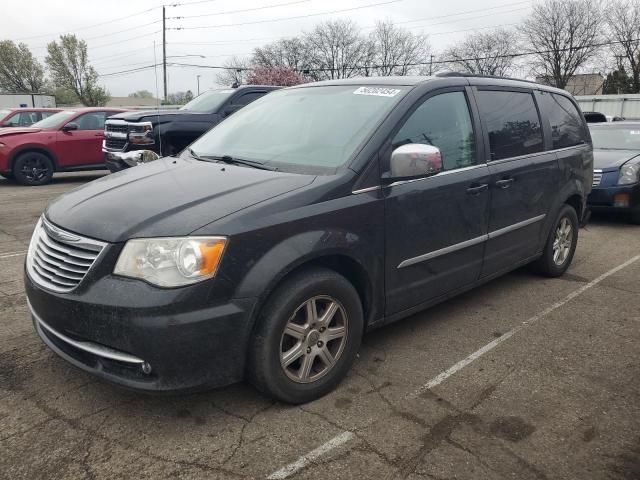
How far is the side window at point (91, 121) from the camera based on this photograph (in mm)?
12084

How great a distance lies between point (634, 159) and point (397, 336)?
19.2ft

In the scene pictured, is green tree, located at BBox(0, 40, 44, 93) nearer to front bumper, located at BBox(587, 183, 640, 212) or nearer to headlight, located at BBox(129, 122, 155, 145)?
headlight, located at BBox(129, 122, 155, 145)

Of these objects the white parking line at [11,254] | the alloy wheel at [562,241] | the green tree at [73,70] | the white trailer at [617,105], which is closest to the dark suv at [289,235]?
the alloy wheel at [562,241]

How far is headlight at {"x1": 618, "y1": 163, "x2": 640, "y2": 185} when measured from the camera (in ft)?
25.2

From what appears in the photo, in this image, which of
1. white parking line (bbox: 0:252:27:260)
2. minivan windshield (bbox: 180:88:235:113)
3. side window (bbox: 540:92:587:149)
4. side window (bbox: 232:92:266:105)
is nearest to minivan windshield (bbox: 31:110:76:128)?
minivan windshield (bbox: 180:88:235:113)

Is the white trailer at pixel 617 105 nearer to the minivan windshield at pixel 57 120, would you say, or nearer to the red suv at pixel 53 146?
the red suv at pixel 53 146

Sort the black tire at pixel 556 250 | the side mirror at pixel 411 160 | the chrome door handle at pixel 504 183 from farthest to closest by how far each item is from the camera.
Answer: the black tire at pixel 556 250 < the chrome door handle at pixel 504 183 < the side mirror at pixel 411 160

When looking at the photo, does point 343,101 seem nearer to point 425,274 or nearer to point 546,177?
point 425,274

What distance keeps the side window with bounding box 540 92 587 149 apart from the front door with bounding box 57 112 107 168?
987 centimetres

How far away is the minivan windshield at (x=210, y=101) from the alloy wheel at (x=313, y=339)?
740cm

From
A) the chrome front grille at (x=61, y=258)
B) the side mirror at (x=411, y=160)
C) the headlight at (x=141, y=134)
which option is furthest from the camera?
the headlight at (x=141, y=134)

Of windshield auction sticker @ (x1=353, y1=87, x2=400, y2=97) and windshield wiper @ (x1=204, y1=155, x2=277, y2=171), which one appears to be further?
windshield auction sticker @ (x1=353, y1=87, x2=400, y2=97)

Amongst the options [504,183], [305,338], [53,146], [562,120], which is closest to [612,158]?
[562,120]

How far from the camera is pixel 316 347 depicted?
119 inches
